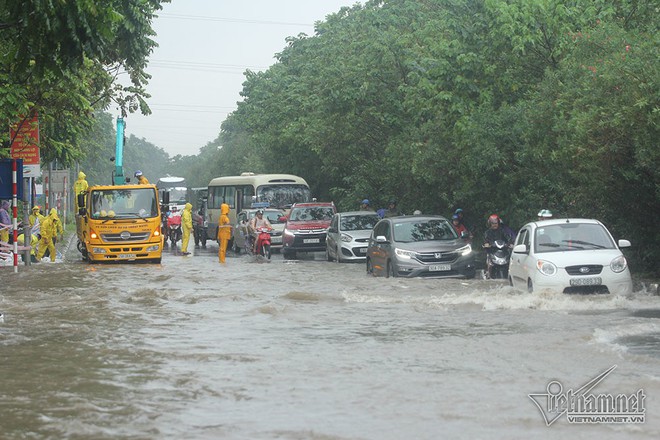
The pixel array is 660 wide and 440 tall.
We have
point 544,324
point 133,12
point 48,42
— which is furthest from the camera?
point 133,12

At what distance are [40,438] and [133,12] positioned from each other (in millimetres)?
8724

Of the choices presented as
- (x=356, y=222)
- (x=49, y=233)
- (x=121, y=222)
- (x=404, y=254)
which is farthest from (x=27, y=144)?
(x=356, y=222)

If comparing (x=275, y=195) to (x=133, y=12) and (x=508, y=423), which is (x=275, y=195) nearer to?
(x=133, y=12)

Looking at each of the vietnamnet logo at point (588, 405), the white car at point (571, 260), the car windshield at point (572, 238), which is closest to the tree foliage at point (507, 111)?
the car windshield at point (572, 238)

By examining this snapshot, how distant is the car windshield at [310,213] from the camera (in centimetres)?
3562

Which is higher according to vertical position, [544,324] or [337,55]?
[337,55]

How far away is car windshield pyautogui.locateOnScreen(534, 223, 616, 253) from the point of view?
1686cm

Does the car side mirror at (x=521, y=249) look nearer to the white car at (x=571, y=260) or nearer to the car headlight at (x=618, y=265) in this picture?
the white car at (x=571, y=260)

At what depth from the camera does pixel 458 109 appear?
26.1 m

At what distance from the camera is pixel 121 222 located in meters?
28.3

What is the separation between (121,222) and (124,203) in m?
0.56

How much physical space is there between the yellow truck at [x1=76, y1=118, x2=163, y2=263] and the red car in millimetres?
6925

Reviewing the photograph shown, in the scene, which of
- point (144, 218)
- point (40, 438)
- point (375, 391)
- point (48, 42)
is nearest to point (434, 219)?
point (144, 218)

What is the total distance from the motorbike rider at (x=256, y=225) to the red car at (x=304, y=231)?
3.57ft
